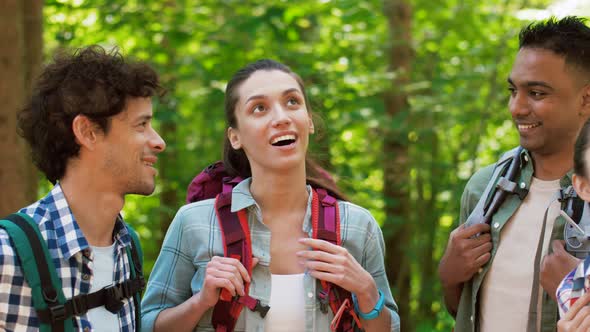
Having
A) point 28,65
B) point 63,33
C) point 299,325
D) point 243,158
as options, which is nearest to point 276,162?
point 243,158

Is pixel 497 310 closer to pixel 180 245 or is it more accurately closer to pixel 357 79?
pixel 180 245

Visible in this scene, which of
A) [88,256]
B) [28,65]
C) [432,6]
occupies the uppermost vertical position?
[432,6]

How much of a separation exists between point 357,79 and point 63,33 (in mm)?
3234

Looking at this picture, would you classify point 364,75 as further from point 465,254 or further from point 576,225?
point 576,225

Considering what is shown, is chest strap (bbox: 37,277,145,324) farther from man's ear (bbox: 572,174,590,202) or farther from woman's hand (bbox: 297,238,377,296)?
man's ear (bbox: 572,174,590,202)

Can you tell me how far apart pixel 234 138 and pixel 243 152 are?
0.16 meters

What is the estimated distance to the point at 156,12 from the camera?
297 inches

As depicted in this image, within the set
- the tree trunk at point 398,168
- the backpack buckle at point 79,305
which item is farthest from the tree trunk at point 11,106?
the tree trunk at point 398,168

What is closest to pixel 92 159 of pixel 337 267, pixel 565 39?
pixel 337 267

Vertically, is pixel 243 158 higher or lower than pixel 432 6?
lower

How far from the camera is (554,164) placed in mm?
3236

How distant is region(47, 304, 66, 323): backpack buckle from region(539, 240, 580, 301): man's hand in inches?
79.5

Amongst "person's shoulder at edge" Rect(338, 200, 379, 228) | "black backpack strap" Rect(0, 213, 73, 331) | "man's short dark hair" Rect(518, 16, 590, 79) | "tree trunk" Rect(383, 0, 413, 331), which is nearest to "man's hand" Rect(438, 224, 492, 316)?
"person's shoulder at edge" Rect(338, 200, 379, 228)

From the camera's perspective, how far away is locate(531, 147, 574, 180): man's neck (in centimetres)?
321
